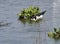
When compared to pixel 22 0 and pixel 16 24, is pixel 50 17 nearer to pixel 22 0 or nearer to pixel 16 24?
pixel 16 24

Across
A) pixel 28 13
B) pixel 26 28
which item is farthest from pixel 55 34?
pixel 28 13

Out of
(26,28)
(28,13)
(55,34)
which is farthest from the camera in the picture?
(28,13)

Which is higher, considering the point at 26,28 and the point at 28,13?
the point at 28,13

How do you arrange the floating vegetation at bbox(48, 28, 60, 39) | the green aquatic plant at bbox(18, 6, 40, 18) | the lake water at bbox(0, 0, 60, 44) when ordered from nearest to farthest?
the lake water at bbox(0, 0, 60, 44)
the floating vegetation at bbox(48, 28, 60, 39)
the green aquatic plant at bbox(18, 6, 40, 18)

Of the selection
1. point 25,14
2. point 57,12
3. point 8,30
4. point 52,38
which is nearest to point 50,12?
point 57,12

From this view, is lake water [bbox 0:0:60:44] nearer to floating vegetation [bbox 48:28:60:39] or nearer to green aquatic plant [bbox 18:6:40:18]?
floating vegetation [bbox 48:28:60:39]

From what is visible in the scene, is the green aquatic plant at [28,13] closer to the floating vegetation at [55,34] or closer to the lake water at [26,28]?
the lake water at [26,28]

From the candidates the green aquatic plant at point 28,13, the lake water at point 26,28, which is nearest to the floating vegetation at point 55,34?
the lake water at point 26,28


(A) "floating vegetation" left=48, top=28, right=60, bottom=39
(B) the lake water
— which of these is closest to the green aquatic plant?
(B) the lake water

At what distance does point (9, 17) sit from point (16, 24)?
2104 millimetres

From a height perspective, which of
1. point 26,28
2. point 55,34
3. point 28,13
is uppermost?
point 28,13

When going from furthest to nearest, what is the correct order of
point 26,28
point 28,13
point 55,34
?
1. point 28,13
2. point 26,28
3. point 55,34

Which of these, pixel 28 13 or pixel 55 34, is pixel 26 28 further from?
pixel 28 13

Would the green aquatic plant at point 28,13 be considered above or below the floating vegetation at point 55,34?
above
